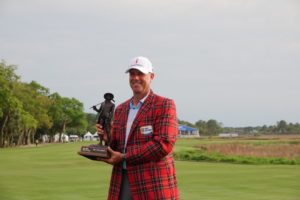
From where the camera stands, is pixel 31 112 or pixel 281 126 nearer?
pixel 31 112

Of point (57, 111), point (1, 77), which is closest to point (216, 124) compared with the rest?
point (57, 111)

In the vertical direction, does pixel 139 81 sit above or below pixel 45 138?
below

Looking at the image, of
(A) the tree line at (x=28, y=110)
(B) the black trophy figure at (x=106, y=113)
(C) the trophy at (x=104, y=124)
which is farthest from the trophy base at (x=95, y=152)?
(A) the tree line at (x=28, y=110)

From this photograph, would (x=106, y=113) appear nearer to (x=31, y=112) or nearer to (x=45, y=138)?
(x=31, y=112)

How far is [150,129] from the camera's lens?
408 cm

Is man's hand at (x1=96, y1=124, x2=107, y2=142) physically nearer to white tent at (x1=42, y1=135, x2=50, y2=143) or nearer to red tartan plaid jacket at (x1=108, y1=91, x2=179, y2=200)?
red tartan plaid jacket at (x1=108, y1=91, x2=179, y2=200)

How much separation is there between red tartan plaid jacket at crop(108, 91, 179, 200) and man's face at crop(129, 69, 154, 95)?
0.11 metres

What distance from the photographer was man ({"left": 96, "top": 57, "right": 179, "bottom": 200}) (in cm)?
401

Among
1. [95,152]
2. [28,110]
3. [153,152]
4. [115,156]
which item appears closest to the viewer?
[153,152]

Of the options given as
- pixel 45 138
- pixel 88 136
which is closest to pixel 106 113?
pixel 45 138

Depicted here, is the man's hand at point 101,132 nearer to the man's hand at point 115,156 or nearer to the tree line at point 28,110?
the man's hand at point 115,156

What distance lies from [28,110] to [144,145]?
83.2 m

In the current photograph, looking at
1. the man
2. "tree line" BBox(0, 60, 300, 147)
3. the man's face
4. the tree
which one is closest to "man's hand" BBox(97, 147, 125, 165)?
the man

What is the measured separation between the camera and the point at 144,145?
3990 millimetres
